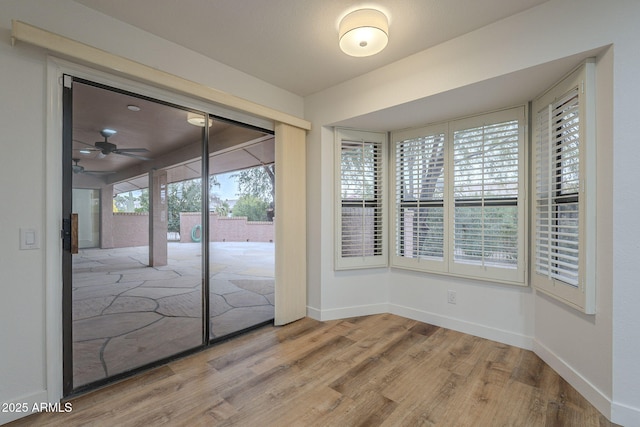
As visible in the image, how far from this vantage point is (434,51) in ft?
7.63

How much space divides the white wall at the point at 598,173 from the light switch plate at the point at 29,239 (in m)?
2.23

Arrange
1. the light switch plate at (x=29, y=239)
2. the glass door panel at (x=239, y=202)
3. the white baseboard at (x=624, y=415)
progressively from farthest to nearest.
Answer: the glass door panel at (x=239, y=202), the light switch plate at (x=29, y=239), the white baseboard at (x=624, y=415)

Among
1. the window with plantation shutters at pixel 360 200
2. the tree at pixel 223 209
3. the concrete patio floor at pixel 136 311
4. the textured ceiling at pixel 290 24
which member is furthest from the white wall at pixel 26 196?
the window with plantation shutters at pixel 360 200

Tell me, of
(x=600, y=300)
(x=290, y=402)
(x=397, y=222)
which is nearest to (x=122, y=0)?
(x=290, y=402)

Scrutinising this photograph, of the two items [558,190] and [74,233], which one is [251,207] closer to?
[74,233]

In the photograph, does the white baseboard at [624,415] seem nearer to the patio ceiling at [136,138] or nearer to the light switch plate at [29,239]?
the patio ceiling at [136,138]

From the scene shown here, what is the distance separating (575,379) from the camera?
190 cm

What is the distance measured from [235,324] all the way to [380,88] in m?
2.82

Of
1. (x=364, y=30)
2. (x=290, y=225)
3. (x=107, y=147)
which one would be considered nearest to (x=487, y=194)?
(x=364, y=30)

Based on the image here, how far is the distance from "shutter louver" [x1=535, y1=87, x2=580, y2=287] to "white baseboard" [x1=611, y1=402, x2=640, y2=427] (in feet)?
2.26

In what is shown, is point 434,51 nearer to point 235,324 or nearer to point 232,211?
point 232,211

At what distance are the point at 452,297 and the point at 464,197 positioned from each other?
103 centimetres

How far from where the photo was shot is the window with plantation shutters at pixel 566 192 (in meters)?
1.77

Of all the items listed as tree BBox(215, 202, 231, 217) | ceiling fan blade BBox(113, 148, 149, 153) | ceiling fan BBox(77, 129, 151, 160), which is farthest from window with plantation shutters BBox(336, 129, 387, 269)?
ceiling fan BBox(77, 129, 151, 160)
